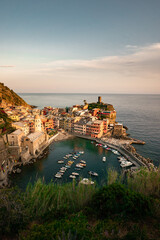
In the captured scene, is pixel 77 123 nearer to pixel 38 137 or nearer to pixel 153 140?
pixel 38 137

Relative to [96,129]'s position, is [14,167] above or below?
below

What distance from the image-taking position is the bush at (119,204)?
48.7ft

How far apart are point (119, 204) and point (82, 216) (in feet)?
15.8

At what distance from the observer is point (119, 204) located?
15.8 m

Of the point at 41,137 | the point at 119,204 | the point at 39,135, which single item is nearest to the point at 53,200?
the point at 119,204

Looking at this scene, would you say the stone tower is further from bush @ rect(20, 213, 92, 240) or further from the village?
bush @ rect(20, 213, 92, 240)

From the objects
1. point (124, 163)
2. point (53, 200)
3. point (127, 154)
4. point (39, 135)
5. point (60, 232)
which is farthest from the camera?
point (39, 135)

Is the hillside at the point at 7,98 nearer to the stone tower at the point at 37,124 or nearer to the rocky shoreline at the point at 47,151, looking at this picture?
the stone tower at the point at 37,124

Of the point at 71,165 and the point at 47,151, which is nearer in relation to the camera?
the point at 71,165

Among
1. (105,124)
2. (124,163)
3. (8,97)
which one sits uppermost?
(8,97)

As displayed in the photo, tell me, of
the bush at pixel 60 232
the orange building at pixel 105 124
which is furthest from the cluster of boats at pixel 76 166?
the orange building at pixel 105 124

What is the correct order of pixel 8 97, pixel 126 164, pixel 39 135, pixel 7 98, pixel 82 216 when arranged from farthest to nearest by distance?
pixel 8 97, pixel 7 98, pixel 39 135, pixel 126 164, pixel 82 216

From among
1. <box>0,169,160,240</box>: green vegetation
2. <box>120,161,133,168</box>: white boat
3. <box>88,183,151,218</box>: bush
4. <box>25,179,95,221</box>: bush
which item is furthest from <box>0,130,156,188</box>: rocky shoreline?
<box>25,179,95,221</box>: bush

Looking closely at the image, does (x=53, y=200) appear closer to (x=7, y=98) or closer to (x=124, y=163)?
(x=124, y=163)
